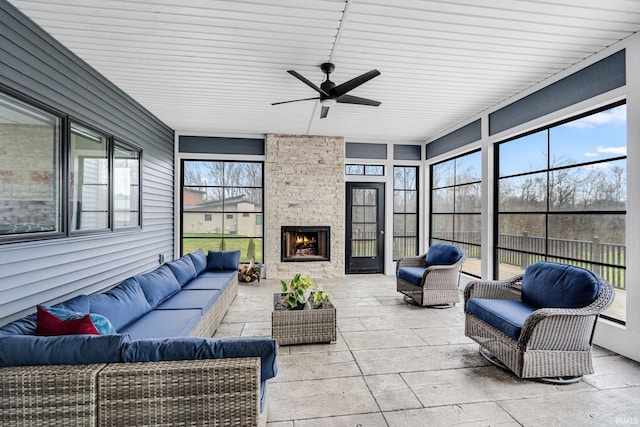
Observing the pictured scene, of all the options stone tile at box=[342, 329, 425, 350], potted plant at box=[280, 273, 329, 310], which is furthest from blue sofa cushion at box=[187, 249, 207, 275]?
stone tile at box=[342, 329, 425, 350]

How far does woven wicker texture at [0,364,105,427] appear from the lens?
1464mm

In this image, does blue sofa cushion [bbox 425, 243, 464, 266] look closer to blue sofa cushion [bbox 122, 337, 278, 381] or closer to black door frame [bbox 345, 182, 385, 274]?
black door frame [bbox 345, 182, 385, 274]

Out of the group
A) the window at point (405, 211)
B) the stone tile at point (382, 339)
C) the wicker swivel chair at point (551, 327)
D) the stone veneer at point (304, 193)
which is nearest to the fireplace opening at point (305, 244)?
the stone veneer at point (304, 193)

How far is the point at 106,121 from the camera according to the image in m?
3.57

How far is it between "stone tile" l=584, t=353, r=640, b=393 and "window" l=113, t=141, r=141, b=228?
199 inches

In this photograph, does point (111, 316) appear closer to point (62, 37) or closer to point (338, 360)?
point (338, 360)

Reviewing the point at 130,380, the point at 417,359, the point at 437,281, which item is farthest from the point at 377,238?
the point at 130,380

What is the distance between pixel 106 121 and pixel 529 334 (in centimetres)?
474

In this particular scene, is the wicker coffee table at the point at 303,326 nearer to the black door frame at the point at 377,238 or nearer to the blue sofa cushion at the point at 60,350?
the blue sofa cushion at the point at 60,350

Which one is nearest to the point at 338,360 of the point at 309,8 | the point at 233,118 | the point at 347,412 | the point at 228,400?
the point at 347,412

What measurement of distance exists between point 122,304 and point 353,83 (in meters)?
2.94

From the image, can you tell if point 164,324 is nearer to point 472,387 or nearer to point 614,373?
point 472,387

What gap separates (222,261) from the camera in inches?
192

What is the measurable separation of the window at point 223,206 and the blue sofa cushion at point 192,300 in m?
2.71
